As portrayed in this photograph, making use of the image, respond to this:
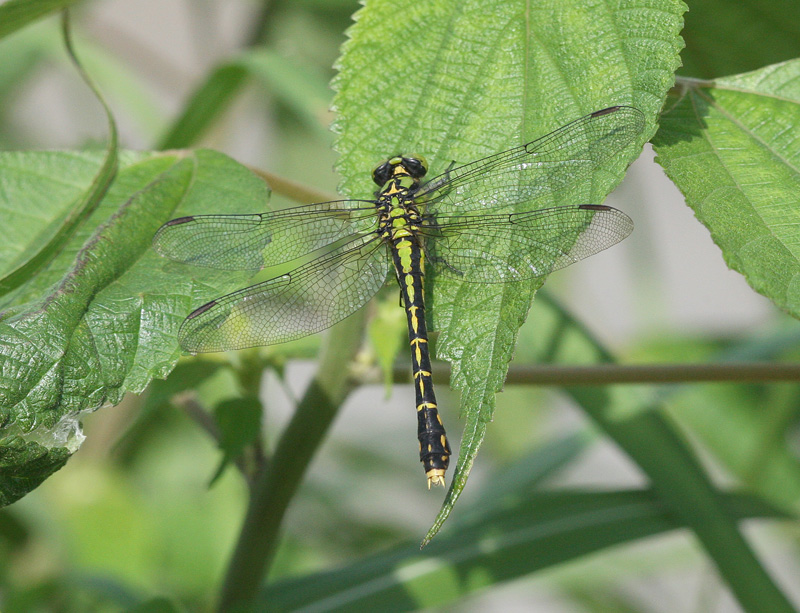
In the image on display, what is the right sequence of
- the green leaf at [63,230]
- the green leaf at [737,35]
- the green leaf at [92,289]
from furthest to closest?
the green leaf at [737,35] < the green leaf at [63,230] < the green leaf at [92,289]

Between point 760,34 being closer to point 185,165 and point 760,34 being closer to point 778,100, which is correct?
point 778,100

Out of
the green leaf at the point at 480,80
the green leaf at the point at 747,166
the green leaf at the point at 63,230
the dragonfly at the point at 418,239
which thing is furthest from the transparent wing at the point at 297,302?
the green leaf at the point at 747,166

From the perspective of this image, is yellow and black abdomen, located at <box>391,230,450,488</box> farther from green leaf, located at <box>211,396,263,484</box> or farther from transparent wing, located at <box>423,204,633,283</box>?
green leaf, located at <box>211,396,263,484</box>

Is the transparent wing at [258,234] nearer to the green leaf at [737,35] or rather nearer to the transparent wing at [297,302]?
the transparent wing at [297,302]

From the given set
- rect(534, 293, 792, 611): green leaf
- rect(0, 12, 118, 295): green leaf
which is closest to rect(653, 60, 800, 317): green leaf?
rect(534, 293, 792, 611): green leaf

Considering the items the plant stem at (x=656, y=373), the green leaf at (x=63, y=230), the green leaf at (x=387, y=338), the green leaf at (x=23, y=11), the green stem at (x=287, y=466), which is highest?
the green leaf at (x=23, y=11)

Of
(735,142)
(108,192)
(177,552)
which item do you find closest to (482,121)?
(735,142)

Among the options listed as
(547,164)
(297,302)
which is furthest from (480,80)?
(297,302)
